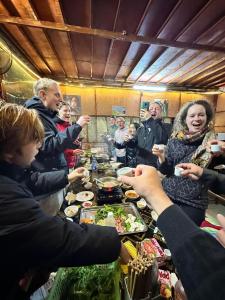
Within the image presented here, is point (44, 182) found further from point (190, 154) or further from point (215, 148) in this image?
point (215, 148)

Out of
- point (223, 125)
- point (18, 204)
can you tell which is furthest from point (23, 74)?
point (223, 125)

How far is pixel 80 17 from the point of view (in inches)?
99.2

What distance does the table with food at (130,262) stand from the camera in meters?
0.81

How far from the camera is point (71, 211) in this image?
71.1 inches

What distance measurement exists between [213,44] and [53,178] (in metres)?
3.86

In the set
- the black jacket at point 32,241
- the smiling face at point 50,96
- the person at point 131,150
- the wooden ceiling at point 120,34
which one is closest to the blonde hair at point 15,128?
the black jacket at point 32,241

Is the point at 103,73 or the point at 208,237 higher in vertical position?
the point at 103,73

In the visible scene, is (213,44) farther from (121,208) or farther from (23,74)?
(23,74)

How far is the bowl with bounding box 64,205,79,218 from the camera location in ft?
5.70

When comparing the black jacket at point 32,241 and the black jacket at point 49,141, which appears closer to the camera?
the black jacket at point 32,241

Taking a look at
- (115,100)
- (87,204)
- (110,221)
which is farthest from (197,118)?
(115,100)

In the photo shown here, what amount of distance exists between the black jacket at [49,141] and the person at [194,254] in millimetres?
1727

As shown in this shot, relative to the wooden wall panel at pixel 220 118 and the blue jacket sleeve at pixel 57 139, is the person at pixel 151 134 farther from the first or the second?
the wooden wall panel at pixel 220 118

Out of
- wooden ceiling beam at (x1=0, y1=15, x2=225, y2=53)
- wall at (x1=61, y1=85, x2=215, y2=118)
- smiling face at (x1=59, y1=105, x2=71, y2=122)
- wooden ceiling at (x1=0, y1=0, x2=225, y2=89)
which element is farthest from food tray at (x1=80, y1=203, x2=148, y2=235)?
wall at (x1=61, y1=85, x2=215, y2=118)
